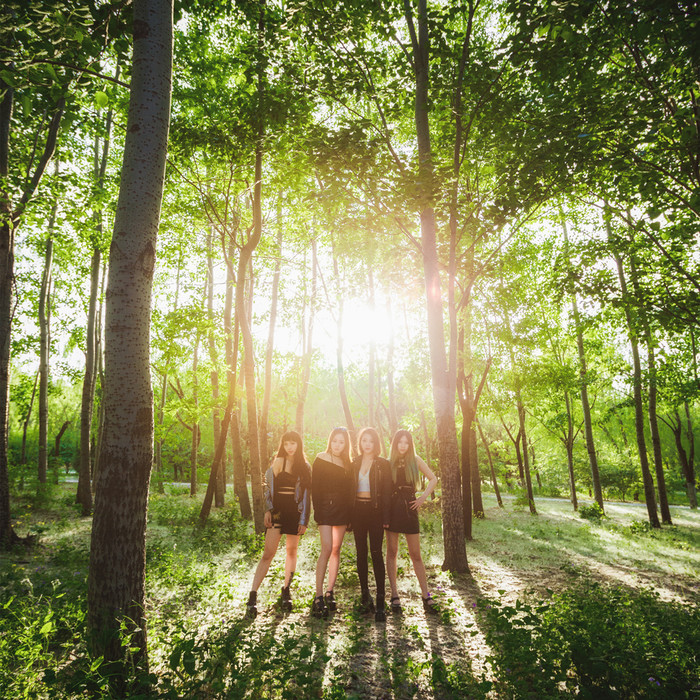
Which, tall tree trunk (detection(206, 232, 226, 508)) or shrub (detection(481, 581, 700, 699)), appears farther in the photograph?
tall tree trunk (detection(206, 232, 226, 508))

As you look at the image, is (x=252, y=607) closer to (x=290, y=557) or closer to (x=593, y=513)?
(x=290, y=557)

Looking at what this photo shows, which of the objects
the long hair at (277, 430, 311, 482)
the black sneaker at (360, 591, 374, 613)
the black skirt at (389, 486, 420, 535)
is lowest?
the black sneaker at (360, 591, 374, 613)

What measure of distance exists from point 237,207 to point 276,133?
11.1 ft

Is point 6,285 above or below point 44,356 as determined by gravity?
below

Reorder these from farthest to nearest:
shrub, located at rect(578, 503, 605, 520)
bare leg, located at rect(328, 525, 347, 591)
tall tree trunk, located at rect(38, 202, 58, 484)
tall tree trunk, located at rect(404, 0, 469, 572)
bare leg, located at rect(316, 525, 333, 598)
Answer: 1. shrub, located at rect(578, 503, 605, 520)
2. tall tree trunk, located at rect(38, 202, 58, 484)
3. tall tree trunk, located at rect(404, 0, 469, 572)
4. bare leg, located at rect(328, 525, 347, 591)
5. bare leg, located at rect(316, 525, 333, 598)

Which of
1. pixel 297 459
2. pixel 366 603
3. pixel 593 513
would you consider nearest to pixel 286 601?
pixel 366 603

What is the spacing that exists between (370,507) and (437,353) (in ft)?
11.9

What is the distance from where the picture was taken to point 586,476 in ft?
135

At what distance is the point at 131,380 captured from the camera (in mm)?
3396

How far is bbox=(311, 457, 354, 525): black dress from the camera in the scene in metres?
5.37

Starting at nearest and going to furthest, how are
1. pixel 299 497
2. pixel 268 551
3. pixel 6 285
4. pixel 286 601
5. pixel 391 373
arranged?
pixel 286 601, pixel 268 551, pixel 299 497, pixel 6 285, pixel 391 373

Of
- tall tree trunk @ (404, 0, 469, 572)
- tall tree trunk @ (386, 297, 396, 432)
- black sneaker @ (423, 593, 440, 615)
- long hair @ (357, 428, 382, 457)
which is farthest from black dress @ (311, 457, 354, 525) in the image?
tall tree trunk @ (386, 297, 396, 432)

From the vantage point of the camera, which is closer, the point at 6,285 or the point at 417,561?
the point at 417,561

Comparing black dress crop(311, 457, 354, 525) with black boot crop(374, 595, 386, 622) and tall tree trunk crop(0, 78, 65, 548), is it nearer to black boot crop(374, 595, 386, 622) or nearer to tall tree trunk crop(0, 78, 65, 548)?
black boot crop(374, 595, 386, 622)
